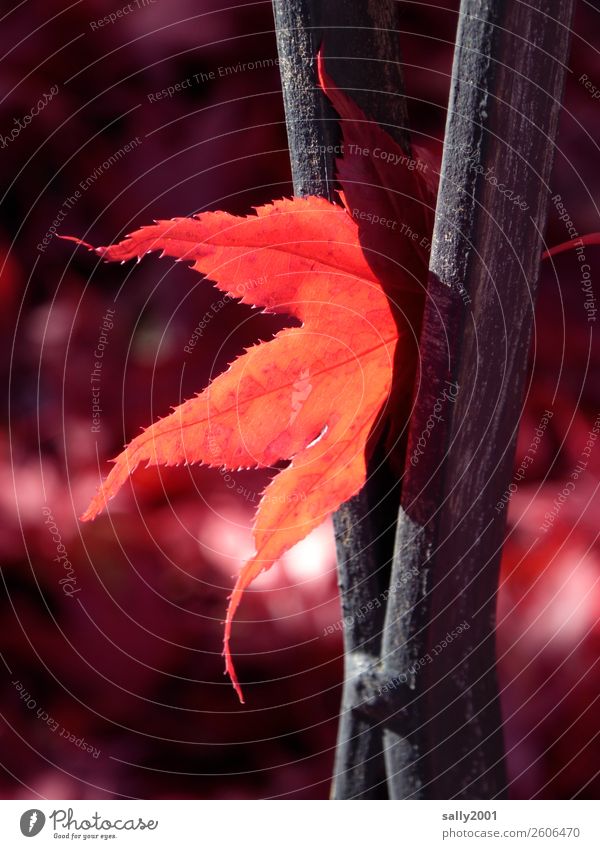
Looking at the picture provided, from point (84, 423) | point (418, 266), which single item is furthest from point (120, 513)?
point (418, 266)

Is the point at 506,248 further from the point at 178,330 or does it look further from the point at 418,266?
the point at 178,330

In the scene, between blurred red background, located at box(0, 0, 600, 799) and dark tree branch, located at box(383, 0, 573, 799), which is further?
blurred red background, located at box(0, 0, 600, 799)
